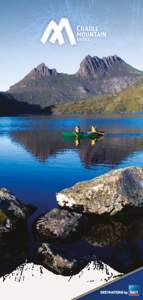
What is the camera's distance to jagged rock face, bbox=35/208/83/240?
21438mm

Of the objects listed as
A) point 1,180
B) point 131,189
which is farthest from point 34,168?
point 131,189

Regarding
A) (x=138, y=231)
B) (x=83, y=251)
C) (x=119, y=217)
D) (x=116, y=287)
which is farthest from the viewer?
(x=119, y=217)

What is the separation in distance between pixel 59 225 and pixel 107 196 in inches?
151

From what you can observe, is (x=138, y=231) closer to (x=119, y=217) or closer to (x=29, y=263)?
(x=119, y=217)

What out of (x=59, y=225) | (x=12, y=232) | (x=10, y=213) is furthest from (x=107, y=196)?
(x=12, y=232)

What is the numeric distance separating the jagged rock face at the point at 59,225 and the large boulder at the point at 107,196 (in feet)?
5.39

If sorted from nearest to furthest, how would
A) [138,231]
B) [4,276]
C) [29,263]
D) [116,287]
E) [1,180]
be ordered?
[116,287]
[4,276]
[29,263]
[138,231]
[1,180]

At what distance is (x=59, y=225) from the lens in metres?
21.9

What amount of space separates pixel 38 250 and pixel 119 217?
23.6 feet

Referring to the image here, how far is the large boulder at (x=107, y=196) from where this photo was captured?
23.9 meters

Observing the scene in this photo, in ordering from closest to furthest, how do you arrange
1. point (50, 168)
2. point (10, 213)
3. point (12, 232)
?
point (12, 232) → point (10, 213) → point (50, 168)

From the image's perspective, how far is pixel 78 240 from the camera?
2128 centimetres

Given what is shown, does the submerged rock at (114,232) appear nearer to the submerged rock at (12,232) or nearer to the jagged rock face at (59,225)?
the jagged rock face at (59,225)

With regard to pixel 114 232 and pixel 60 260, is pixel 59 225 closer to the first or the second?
pixel 114 232
